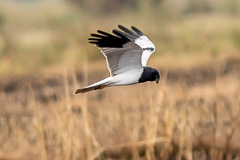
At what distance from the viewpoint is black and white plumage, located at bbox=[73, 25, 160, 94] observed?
15.5 feet

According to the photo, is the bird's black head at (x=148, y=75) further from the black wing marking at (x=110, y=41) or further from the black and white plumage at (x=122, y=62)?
the black wing marking at (x=110, y=41)

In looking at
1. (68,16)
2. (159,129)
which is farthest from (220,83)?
(68,16)

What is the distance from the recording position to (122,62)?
492 centimetres

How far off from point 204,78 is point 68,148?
6.99 meters

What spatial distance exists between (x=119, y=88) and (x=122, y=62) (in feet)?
23.4

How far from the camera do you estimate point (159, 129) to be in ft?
23.4

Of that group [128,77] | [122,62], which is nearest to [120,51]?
[122,62]

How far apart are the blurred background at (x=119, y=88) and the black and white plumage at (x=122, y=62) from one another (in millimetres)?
1025

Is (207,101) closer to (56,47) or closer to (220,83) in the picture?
(220,83)

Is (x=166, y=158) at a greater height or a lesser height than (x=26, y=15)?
lesser

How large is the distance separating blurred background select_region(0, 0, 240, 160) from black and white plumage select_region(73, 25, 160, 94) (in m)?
1.02

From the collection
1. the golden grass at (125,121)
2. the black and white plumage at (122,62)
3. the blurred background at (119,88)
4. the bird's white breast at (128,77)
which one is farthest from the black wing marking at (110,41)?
the golden grass at (125,121)

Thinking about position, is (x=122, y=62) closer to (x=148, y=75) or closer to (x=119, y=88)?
(x=148, y=75)

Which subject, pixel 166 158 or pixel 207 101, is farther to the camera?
pixel 207 101
